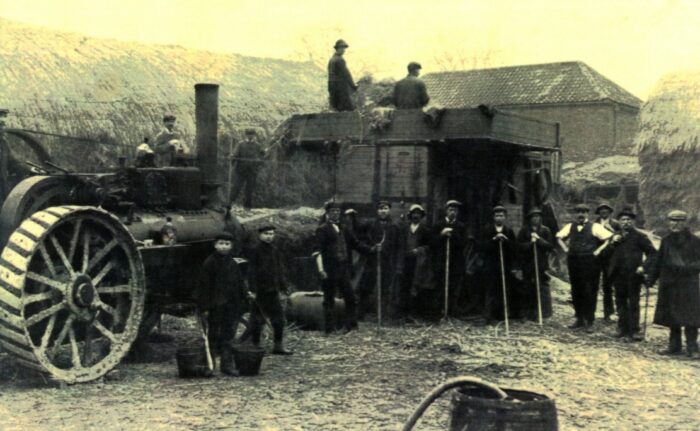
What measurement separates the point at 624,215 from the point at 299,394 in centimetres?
606

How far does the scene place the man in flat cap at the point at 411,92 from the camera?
14.3 m

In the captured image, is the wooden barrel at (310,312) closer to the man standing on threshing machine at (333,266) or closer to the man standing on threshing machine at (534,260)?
the man standing on threshing machine at (333,266)

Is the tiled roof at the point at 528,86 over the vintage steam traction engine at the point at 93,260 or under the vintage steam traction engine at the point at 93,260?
over

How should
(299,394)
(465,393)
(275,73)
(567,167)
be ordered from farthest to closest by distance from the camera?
(567,167) → (275,73) → (299,394) → (465,393)

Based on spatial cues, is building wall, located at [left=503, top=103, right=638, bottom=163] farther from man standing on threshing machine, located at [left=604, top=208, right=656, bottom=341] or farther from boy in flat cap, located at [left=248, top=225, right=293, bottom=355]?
boy in flat cap, located at [left=248, top=225, right=293, bottom=355]

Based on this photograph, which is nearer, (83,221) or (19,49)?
(83,221)

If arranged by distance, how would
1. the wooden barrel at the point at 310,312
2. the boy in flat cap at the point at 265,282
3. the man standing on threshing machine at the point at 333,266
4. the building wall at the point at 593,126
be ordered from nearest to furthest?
1. the boy in flat cap at the point at 265,282
2. the man standing on threshing machine at the point at 333,266
3. the wooden barrel at the point at 310,312
4. the building wall at the point at 593,126

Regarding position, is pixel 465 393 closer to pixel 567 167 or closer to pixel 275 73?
pixel 275 73

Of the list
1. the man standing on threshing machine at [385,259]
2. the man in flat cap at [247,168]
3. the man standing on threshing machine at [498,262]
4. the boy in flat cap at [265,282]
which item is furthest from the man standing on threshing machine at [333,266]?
the man in flat cap at [247,168]

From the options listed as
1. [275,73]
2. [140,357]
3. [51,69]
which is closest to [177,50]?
[275,73]

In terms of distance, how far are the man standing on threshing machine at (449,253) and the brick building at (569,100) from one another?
76.8 ft

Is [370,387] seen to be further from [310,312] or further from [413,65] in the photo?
[413,65]

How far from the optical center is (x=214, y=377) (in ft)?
28.5

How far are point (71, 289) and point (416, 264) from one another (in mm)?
5792
